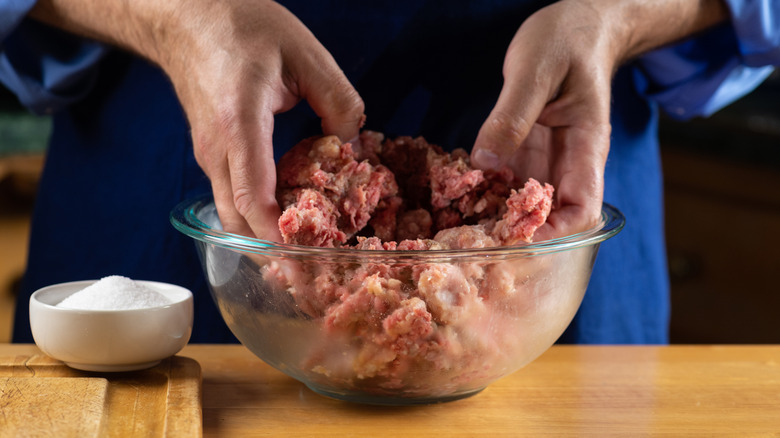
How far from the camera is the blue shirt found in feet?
3.59

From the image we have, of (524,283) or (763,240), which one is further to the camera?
(763,240)

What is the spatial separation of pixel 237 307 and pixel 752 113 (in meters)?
2.15

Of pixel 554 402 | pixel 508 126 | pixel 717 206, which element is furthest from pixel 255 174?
pixel 717 206

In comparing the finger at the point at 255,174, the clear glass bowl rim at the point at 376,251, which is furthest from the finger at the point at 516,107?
the finger at the point at 255,174

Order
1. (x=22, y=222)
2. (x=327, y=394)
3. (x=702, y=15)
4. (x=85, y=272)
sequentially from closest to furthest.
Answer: (x=327, y=394) < (x=702, y=15) < (x=85, y=272) < (x=22, y=222)

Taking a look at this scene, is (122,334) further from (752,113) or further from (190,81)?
(752,113)

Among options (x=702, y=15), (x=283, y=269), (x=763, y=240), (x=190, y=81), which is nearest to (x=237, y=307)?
(x=283, y=269)

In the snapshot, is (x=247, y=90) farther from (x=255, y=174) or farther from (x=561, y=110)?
(x=561, y=110)

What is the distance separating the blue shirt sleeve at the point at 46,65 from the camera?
1161 millimetres

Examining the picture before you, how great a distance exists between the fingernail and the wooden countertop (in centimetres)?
24

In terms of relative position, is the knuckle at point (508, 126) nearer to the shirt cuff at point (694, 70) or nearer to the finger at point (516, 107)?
the finger at point (516, 107)

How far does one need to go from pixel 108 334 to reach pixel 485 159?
1.41 feet

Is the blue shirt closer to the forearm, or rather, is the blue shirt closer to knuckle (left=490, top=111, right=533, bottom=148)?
the forearm

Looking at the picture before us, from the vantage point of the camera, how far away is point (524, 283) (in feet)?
2.31
